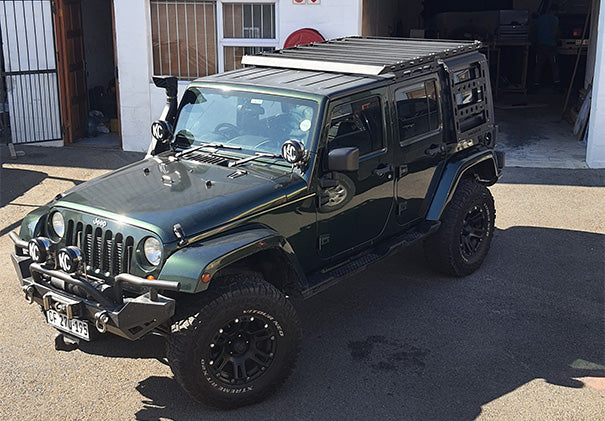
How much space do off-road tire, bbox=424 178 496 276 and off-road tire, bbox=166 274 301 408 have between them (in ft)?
7.40

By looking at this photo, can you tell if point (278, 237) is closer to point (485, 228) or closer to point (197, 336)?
point (197, 336)

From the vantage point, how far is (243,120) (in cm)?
575

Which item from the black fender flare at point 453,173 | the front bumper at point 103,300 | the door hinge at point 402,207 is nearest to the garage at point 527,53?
the black fender flare at point 453,173

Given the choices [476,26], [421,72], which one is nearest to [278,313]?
[421,72]

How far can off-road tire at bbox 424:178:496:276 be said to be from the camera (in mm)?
6688

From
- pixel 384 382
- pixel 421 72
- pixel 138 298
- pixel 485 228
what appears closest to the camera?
pixel 138 298

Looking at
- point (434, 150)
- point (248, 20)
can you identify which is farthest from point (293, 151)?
point (248, 20)

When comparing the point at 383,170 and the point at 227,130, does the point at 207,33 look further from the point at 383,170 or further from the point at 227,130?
the point at 383,170

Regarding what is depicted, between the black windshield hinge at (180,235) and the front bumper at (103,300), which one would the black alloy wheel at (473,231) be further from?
the front bumper at (103,300)

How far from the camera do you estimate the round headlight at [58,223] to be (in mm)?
5176

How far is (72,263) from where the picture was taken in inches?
185

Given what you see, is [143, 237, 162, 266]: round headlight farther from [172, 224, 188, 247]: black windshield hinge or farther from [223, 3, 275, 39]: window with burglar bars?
[223, 3, 275, 39]: window with burglar bars

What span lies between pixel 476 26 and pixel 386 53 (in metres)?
12.5

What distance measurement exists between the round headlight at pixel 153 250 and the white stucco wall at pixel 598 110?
816cm
